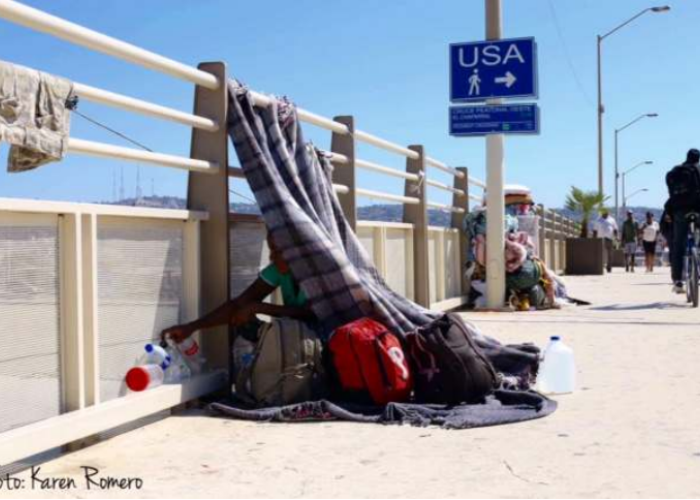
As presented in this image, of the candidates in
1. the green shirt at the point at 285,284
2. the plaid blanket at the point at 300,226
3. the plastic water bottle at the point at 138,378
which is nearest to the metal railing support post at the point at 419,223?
the plaid blanket at the point at 300,226

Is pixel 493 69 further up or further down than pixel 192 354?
further up

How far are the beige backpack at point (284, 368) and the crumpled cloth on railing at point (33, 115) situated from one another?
1.59m

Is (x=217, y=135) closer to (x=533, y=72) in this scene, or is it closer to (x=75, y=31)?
(x=75, y=31)

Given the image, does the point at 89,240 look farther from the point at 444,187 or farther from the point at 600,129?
the point at 600,129

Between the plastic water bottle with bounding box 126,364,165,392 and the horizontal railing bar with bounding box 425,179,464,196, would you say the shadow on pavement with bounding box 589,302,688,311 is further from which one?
the plastic water bottle with bounding box 126,364,165,392

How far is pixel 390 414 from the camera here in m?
4.77

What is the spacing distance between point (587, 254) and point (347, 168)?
15747 mm

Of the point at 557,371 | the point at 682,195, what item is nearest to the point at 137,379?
the point at 557,371

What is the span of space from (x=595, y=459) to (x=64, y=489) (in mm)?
2000

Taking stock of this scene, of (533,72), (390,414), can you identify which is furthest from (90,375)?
(533,72)

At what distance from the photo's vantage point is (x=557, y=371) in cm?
572

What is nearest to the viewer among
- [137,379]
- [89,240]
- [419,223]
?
[89,240]

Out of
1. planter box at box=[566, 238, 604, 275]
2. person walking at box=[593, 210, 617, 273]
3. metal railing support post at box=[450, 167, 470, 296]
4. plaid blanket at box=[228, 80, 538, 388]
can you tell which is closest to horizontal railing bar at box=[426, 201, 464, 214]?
metal railing support post at box=[450, 167, 470, 296]

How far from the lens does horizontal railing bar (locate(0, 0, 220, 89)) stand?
3.82 meters
